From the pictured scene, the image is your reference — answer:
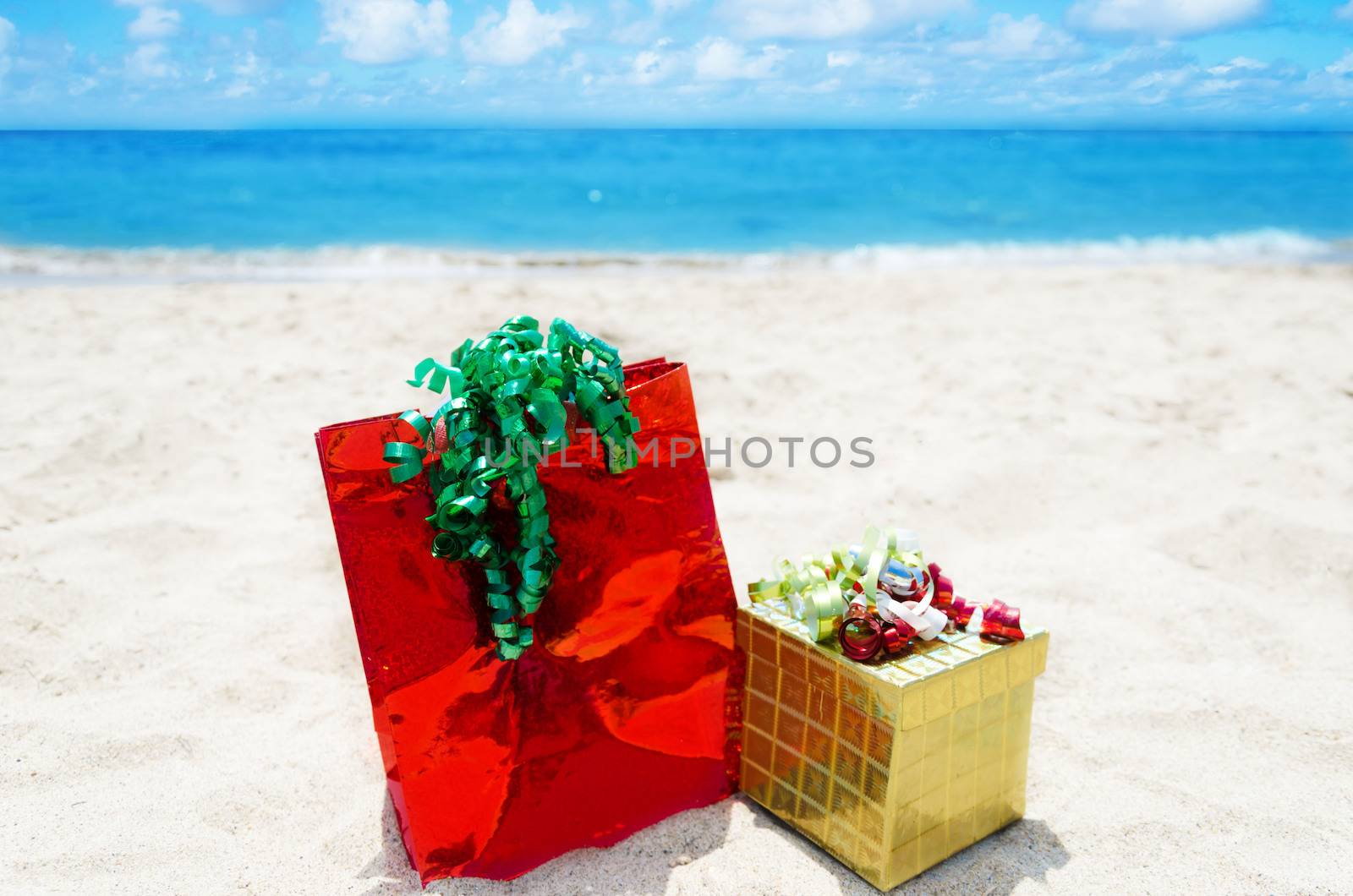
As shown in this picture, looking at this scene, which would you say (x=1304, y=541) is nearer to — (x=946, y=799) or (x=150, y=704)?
(x=946, y=799)

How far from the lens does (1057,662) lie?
2686mm

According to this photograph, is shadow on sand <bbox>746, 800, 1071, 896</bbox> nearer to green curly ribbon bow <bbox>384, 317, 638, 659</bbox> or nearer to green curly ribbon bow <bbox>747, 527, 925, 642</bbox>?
green curly ribbon bow <bbox>747, 527, 925, 642</bbox>

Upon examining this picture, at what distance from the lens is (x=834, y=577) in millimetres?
2047

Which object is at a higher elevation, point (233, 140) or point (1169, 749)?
point (233, 140)

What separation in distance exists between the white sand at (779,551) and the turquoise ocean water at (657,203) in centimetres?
518

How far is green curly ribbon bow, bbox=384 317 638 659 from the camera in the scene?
5.58 feet

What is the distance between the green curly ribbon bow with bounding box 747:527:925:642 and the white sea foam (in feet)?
22.6

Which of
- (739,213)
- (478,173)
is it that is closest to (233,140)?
(478,173)

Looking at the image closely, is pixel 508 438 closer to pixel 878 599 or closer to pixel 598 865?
pixel 878 599

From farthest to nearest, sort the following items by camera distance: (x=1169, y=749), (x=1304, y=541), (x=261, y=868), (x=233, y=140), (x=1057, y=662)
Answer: (x=233, y=140) → (x=1304, y=541) → (x=1057, y=662) → (x=1169, y=749) → (x=261, y=868)

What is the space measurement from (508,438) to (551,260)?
8504 millimetres

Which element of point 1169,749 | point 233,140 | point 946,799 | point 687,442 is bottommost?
point 1169,749

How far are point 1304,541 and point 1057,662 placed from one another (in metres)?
1.14

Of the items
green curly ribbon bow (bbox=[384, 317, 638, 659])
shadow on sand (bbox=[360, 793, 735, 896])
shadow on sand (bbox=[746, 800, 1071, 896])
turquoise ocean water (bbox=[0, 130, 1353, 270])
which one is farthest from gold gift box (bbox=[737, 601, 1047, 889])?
turquoise ocean water (bbox=[0, 130, 1353, 270])
